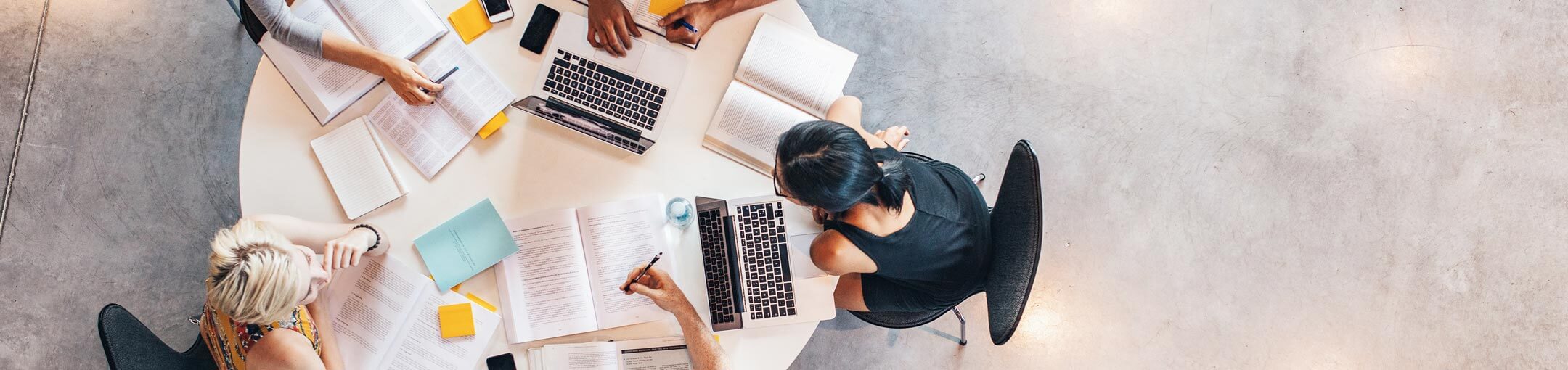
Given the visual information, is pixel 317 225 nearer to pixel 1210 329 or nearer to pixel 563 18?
pixel 563 18

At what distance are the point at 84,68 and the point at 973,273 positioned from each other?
307 cm

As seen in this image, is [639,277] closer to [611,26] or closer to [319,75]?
[611,26]

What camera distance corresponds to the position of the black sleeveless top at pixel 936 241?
163cm

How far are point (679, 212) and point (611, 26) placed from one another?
1.52 feet

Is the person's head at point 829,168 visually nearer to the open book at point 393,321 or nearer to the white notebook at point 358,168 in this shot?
the open book at point 393,321


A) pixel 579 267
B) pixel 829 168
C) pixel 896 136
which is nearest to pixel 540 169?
pixel 579 267

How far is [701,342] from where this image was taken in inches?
68.7

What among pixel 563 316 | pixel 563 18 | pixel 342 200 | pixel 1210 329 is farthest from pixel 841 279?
pixel 1210 329

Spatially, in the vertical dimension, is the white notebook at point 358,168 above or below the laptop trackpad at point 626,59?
below

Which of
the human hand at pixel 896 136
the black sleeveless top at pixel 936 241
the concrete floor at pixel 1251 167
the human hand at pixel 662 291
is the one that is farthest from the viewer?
the concrete floor at pixel 1251 167

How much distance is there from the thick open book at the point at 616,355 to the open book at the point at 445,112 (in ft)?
1.69

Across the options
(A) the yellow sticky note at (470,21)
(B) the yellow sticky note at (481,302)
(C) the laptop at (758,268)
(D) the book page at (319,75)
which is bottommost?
(B) the yellow sticky note at (481,302)

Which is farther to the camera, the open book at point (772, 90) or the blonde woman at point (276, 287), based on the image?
the open book at point (772, 90)

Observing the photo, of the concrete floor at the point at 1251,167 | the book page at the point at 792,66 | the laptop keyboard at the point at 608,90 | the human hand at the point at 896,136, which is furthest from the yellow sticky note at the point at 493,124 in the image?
the concrete floor at the point at 1251,167
